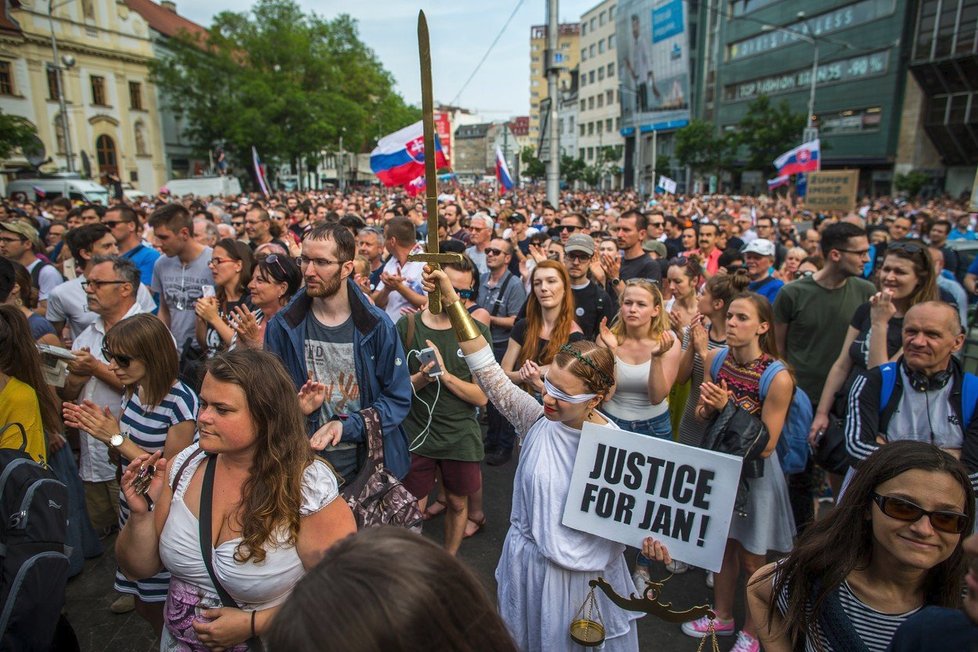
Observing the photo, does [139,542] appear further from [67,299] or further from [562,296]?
[67,299]

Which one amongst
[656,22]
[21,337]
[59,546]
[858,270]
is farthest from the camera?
[656,22]

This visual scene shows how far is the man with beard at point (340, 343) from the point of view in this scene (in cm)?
307

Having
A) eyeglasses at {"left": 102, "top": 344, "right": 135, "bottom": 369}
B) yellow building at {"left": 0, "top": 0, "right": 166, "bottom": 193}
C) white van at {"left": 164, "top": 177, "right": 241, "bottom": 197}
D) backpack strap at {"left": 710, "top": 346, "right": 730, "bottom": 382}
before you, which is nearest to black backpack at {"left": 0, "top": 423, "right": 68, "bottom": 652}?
eyeglasses at {"left": 102, "top": 344, "right": 135, "bottom": 369}

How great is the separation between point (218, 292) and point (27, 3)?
44048mm

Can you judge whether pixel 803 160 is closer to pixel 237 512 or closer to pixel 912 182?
pixel 237 512

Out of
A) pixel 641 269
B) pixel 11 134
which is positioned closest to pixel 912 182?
pixel 641 269

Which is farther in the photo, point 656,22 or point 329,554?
point 656,22

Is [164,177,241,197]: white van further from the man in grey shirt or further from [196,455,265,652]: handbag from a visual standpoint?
[196,455,265,652]: handbag

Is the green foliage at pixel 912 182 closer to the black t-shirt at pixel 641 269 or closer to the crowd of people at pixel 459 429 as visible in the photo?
the crowd of people at pixel 459 429

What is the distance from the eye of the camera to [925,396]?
9.17 feet

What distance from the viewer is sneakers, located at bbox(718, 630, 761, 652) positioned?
3.19 metres

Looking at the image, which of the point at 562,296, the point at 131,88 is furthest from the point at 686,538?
the point at 131,88

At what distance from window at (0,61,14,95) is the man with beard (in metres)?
45.4

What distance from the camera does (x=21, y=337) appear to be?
9.11ft
